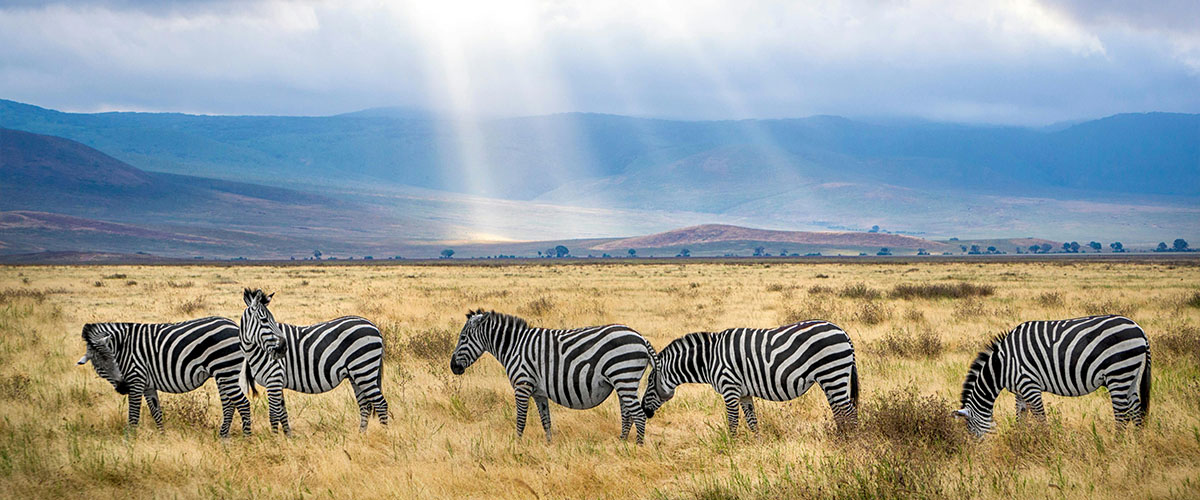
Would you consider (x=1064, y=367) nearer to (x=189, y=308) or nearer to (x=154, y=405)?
(x=154, y=405)

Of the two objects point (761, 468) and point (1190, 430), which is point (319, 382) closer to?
point (761, 468)

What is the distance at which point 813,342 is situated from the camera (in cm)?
970

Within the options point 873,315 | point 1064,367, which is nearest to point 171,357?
point 1064,367

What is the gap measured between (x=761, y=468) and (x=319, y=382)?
5556 mm

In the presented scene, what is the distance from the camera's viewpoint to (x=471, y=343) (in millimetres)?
10531

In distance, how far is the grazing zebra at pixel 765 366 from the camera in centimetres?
966

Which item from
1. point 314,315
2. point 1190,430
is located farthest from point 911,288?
point 1190,430

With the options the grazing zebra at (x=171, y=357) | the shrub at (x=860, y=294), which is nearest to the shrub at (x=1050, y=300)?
the shrub at (x=860, y=294)

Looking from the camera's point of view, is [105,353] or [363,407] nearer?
[105,353]

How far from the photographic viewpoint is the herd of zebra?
9391mm

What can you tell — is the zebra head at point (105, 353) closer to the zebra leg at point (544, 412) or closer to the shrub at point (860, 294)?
the zebra leg at point (544, 412)

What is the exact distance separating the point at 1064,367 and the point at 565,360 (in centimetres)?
553

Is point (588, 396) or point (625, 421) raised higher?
point (588, 396)

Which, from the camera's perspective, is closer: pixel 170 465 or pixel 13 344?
pixel 170 465
